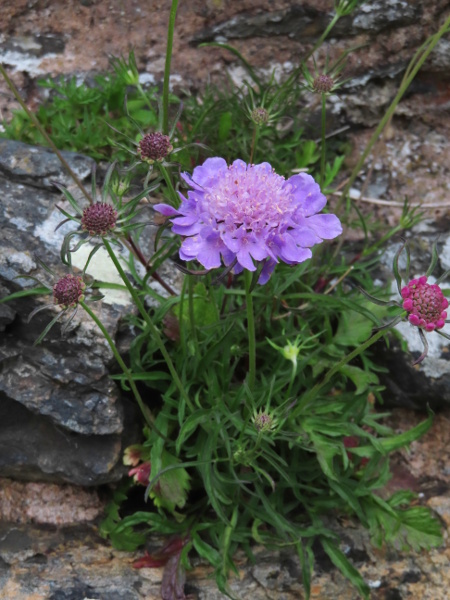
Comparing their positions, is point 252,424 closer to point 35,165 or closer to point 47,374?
point 47,374

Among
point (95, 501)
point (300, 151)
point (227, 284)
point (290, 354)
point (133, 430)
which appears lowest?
point (95, 501)

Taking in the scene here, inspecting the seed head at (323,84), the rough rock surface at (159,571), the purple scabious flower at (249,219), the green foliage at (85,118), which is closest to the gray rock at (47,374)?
the rough rock surface at (159,571)

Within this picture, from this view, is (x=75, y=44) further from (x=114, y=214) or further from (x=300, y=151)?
(x=114, y=214)

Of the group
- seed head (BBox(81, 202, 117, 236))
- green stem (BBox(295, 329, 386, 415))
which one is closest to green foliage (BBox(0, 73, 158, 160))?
seed head (BBox(81, 202, 117, 236))

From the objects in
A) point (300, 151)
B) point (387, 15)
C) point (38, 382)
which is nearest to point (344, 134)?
point (300, 151)

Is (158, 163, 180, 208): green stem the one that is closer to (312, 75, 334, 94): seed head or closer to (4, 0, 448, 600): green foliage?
(4, 0, 448, 600): green foliage
